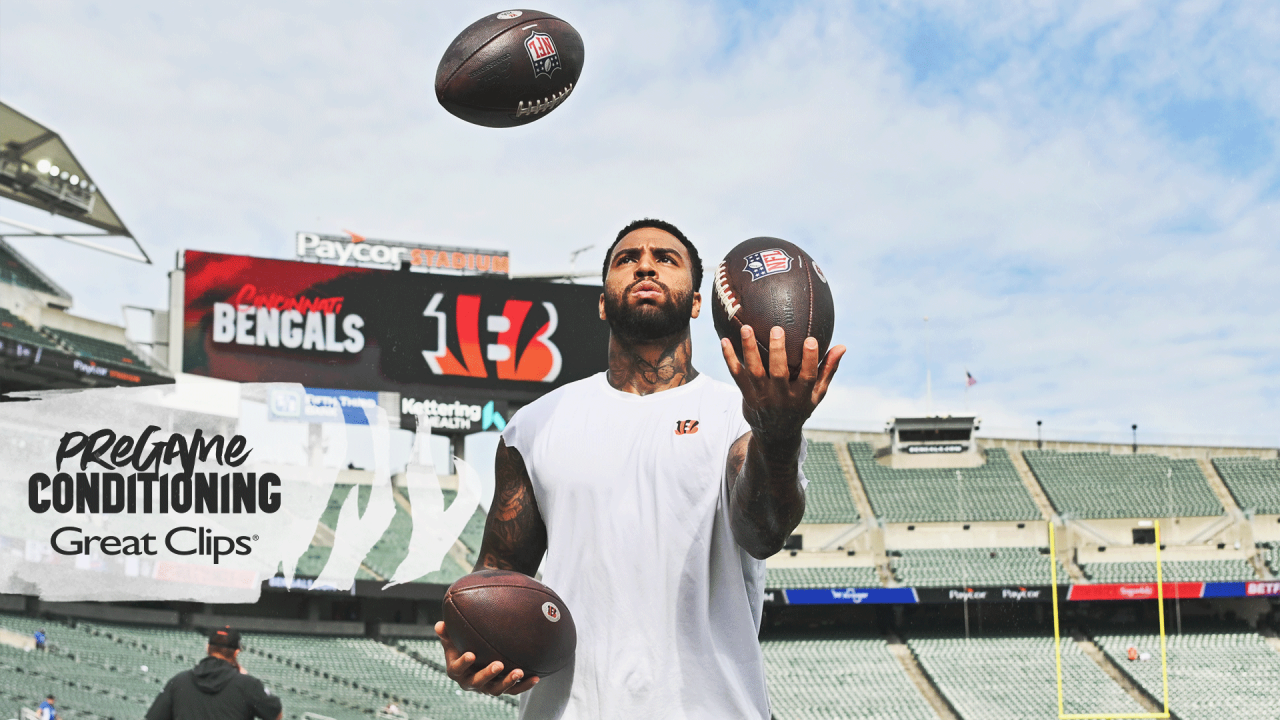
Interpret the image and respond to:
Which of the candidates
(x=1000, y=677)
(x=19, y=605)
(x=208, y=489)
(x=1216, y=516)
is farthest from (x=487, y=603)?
(x=1216, y=516)

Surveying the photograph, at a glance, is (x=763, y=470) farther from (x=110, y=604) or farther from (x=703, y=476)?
(x=110, y=604)

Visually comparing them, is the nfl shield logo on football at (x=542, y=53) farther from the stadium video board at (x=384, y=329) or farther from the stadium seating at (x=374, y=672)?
the stadium seating at (x=374, y=672)

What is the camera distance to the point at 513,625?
8.07 ft

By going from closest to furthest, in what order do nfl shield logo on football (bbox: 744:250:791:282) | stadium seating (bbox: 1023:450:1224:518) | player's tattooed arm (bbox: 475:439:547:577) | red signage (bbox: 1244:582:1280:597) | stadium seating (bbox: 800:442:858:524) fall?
nfl shield logo on football (bbox: 744:250:791:282) → player's tattooed arm (bbox: 475:439:547:577) → red signage (bbox: 1244:582:1280:597) → stadium seating (bbox: 800:442:858:524) → stadium seating (bbox: 1023:450:1224:518)

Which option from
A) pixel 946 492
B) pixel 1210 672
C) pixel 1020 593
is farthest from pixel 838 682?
pixel 946 492

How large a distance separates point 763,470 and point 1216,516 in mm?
34921

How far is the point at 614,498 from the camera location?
2613mm

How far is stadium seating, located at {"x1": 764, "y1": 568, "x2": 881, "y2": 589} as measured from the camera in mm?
28906

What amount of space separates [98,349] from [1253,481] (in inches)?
1283

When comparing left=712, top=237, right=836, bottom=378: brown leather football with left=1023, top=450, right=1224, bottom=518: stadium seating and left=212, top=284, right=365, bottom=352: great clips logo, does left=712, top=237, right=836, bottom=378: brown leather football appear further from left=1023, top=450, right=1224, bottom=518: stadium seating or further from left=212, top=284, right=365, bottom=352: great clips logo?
left=1023, top=450, right=1224, bottom=518: stadium seating

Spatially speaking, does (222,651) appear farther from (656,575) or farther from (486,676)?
(656,575)

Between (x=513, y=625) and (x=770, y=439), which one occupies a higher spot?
(x=770, y=439)

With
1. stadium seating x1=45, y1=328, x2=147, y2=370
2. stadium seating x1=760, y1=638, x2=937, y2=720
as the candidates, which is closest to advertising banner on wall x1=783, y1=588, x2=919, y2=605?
stadium seating x1=760, y1=638, x2=937, y2=720

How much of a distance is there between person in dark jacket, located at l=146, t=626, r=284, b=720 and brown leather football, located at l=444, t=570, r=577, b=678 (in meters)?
3.19
